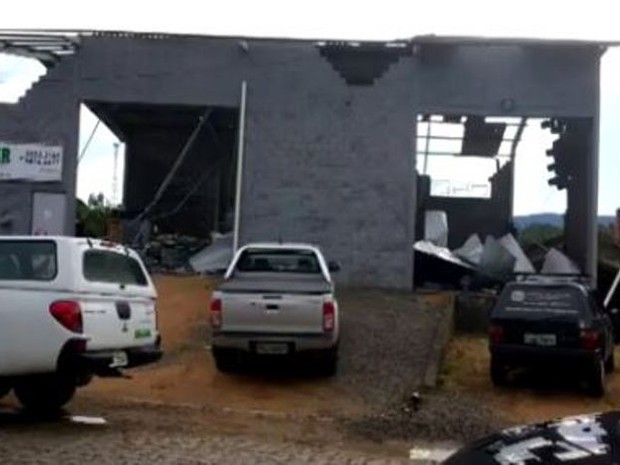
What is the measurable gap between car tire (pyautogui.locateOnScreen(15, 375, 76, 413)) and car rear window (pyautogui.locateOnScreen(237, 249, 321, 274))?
514 centimetres

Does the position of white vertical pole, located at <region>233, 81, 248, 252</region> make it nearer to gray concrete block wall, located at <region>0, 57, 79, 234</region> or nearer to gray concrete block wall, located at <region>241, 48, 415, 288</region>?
gray concrete block wall, located at <region>241, 48, 415, 288</region>

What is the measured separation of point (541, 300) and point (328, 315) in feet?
11.7

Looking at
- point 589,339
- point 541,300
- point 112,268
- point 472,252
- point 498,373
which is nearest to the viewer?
point 112,268

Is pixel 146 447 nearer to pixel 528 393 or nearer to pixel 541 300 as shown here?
pixel 528 393

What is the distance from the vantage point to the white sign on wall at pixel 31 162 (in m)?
25.3

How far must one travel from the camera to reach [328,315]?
1550cm

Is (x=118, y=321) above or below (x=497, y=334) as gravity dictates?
above

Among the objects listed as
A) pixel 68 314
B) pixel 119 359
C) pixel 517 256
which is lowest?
pixel 119 359

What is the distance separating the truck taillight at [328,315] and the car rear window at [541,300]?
278cm

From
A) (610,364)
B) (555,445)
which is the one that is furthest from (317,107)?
(555,445)

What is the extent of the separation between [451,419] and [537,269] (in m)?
14.2

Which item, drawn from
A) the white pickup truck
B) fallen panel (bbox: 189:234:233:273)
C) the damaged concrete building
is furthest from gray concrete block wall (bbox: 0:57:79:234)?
the white pickup truck

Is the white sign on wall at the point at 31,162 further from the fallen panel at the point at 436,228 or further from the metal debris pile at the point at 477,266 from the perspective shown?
the fallen panel at the point at 436,228

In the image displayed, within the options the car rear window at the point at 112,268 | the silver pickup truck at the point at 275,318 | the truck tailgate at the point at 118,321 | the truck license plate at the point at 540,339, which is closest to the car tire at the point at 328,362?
the silver pickup truck at the point at 275,318
